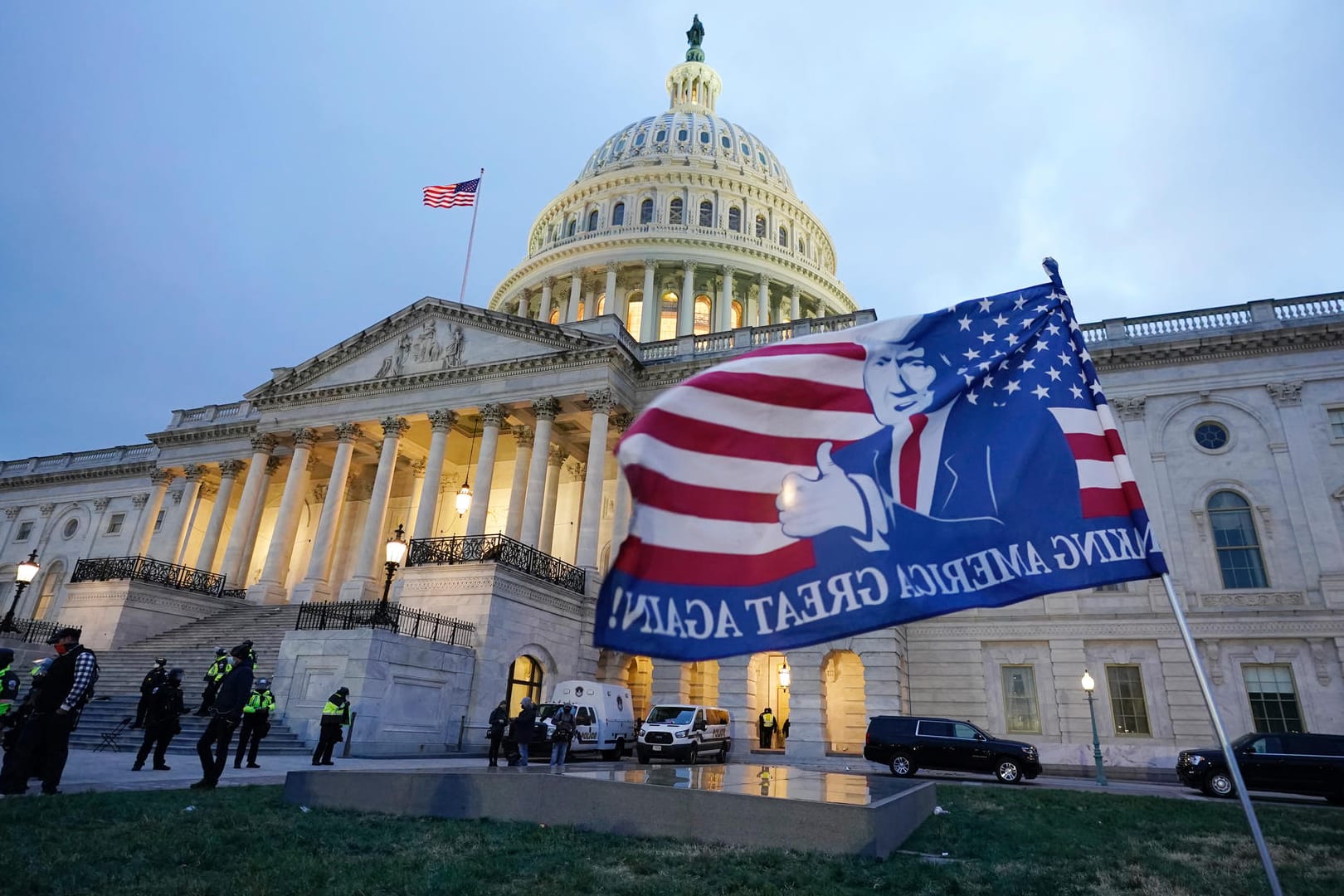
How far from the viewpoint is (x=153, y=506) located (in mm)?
44531

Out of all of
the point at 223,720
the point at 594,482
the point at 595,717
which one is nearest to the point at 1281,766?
the point at 595,717

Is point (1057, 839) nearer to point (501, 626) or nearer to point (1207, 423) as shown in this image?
point (501, 626)

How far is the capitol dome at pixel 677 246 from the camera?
57.0 metres

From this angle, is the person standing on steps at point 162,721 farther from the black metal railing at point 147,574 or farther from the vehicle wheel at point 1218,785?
the vehicle wheel at point 1218,785

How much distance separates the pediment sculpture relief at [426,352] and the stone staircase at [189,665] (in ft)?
39.1

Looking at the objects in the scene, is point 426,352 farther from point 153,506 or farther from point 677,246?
point 677,246

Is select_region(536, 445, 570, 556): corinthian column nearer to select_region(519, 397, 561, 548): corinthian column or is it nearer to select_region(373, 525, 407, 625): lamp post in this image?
select_region(519, 397, 561, 548): corinthian column

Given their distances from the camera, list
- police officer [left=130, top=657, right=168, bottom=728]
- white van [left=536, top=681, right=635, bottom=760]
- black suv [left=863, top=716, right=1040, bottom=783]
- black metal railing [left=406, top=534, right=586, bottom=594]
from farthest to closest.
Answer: black metal railing [left=406, top=534, right=586, bottom=594] < white van [left=536, top=681, right=635, bottom=760] < black suv [left=863, top=716, right=1040, bottom=783] < police officer [left=130, top=657, right=168, bottom=728]

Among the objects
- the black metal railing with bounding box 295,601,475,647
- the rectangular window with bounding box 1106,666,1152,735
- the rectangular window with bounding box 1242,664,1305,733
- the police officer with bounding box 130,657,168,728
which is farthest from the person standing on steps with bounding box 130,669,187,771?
the rectangular window with bounding box 1242,664,1305,733

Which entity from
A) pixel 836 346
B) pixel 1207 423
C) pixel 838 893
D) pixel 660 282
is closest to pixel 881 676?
pixel 1207 423

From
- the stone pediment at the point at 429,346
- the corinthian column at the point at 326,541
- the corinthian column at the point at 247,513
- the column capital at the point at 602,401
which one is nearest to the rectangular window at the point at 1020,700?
the column capital at the point at 602,401

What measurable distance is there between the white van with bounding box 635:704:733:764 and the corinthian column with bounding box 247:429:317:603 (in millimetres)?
21173

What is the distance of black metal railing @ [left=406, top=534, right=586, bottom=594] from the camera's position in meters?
27.4

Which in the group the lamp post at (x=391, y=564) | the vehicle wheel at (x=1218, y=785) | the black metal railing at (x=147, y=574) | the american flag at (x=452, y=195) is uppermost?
the american flag at (x=452, y=195)
